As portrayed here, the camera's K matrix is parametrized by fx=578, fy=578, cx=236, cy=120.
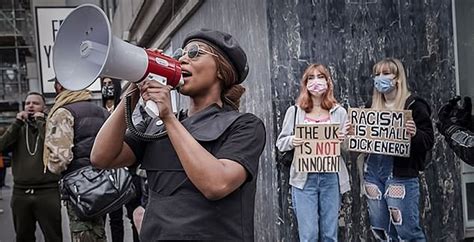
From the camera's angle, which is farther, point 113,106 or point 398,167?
point 113,106

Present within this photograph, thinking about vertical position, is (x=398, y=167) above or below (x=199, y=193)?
below

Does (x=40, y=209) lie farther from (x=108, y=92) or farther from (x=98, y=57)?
(x=98, y=57)

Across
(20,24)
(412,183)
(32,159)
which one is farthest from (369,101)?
(20,24)

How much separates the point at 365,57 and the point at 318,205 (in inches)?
60.3

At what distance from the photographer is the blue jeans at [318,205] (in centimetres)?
473

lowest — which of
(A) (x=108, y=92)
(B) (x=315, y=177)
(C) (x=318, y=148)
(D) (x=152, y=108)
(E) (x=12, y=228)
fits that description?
(E) (x=12, y=228)

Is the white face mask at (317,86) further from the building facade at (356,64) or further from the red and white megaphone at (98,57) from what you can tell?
the red and white megaphone at (98,57)

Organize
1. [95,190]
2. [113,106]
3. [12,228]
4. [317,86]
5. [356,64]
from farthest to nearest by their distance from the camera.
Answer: [12,228]
[113,106]
[356,64]
[317,86]
[95,190]

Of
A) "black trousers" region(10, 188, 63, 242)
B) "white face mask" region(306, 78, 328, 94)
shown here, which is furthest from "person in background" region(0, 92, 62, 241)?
"white face mask" region(306, 78, 328, 94)

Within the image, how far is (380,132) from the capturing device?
4.57 m

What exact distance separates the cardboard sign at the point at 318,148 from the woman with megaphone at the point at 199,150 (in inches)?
92.9

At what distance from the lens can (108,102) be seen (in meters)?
5.86

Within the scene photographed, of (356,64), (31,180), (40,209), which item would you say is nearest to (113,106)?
→ (31,180)

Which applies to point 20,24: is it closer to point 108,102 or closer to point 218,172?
point 108,102
